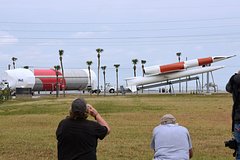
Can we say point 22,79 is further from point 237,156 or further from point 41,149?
point 237,156

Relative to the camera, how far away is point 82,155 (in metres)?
6.04

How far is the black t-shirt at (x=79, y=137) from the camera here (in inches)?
239

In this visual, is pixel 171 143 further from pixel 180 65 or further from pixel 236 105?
pixel 180 65

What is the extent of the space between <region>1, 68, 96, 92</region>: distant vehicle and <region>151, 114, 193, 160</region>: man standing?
76.8 metres

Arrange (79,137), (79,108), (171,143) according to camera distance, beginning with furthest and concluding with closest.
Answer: (171,143), (79,137), (79,108)

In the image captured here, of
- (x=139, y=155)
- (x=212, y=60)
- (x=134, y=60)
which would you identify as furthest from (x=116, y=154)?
(x=134, y=60)

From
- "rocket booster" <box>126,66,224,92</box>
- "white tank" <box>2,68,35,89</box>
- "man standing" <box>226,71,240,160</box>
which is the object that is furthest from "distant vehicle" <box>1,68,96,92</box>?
"man standing" <box>226,71,240,160</box>

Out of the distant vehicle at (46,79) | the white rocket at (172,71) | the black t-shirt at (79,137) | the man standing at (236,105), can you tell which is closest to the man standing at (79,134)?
the black t-shirt at (79,137)

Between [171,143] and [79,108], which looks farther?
[171,143]

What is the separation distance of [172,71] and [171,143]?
6432cm

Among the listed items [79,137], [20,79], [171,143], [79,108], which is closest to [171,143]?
[171,143]

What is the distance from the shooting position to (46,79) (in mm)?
88688

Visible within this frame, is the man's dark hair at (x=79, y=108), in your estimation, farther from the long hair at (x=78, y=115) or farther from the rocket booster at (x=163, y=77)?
the rocket booster at (x=163, y=77)

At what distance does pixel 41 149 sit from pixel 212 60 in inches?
2276
